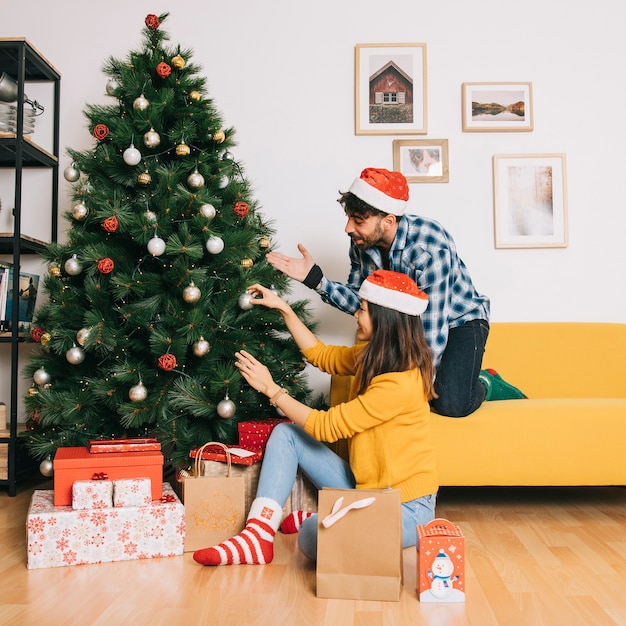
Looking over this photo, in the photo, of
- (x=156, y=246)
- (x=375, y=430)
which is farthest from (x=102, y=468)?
(x=375, y=430)

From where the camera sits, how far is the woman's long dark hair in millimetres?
1953

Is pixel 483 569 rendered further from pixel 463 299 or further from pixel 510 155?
pixel 510 155

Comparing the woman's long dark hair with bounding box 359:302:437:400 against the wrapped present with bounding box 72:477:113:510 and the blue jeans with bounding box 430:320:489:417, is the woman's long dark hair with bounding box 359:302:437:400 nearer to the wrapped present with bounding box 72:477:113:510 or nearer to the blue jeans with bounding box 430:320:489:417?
the blue jeans with bounding box 430:320:489:417

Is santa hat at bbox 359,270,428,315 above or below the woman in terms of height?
above

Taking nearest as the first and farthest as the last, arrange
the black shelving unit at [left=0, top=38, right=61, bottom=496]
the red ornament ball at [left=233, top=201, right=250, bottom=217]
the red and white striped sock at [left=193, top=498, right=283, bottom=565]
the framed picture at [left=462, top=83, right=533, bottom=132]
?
the red and white striped sock at [left=193, top=498, right=283, bottom=565], the red ornament ball at [left=233, top=201, right=250, bottom=217], the black shelving unit at [left=0, top=38, right=61, bottom=496], the framed picture at [left=462, top=83, right=533, bottom=132]

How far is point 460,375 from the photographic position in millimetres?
2328

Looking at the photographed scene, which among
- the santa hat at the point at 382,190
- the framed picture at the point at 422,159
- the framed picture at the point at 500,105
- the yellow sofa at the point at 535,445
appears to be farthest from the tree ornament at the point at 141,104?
the framed picture at the point at 500,105

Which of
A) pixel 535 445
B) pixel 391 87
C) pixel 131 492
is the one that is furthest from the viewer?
pixel 391 87

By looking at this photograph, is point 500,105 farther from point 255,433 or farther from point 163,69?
point 255,433

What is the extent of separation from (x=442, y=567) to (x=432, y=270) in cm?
99

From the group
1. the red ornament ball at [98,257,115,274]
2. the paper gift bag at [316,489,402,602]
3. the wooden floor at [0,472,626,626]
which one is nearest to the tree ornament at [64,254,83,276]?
the red ornament ball at [98,257,115,274]

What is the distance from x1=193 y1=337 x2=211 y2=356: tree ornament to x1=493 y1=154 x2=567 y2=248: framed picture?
5.08 ft

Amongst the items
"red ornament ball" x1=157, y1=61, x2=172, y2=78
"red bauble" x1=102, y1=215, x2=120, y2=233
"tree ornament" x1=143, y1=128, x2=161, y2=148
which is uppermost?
"red ornament ball" x1=157, y1=61, x2=172, y2=78

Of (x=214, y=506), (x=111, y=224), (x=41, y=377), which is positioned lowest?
(x=214, y=506)
